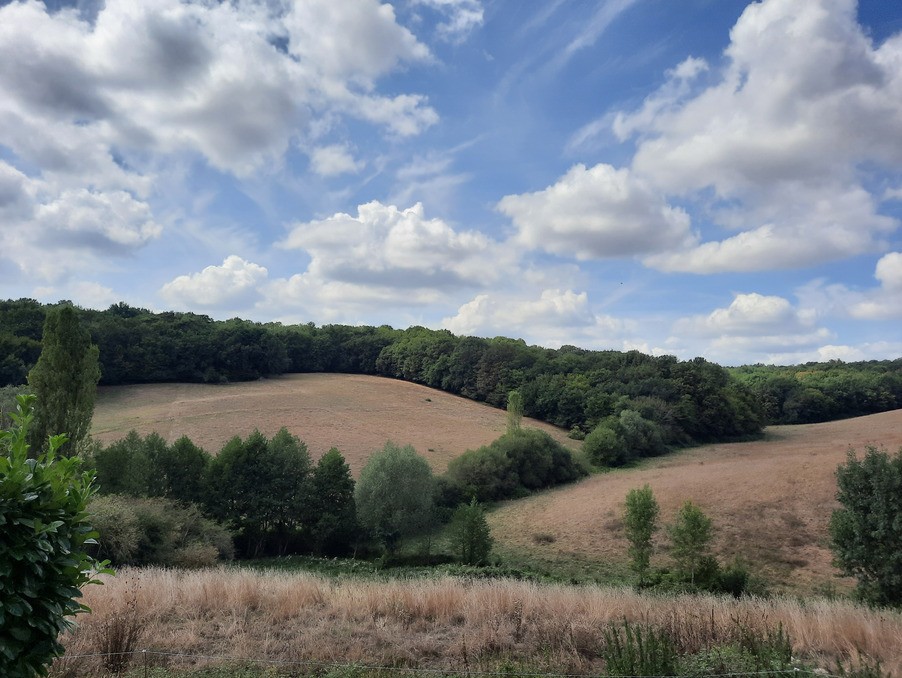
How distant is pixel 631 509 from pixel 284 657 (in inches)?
879

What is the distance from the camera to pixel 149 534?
2306 centimetres

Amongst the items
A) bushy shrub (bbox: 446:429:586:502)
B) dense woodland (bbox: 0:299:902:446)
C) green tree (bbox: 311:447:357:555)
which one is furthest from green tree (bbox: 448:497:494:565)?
dense woodland (bbox: 0:299:902:446)

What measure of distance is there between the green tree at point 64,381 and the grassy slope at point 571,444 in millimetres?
22459

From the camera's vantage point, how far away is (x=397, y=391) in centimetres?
8325

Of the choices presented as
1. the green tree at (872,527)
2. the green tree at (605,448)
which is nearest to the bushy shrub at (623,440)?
the green tree at (605,448)

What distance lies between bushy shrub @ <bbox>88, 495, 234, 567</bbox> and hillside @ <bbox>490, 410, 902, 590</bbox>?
1800 centimetres

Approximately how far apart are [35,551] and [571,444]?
63711mm

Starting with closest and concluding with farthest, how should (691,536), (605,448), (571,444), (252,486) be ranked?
(691,536) < (252,486) < (605,448) < (571,444)

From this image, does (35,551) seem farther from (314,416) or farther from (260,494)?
(314,416)

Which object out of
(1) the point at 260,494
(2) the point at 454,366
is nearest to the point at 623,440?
(2) the point at 454,366

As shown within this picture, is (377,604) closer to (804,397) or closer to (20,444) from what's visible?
(20,444)

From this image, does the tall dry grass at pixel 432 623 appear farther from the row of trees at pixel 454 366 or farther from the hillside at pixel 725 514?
the row of trees at pixel 454 366

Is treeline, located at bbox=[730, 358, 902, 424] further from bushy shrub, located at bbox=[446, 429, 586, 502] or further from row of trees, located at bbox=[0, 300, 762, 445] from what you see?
bushy shrub, located at bbox=[446, 429, 586, 502]

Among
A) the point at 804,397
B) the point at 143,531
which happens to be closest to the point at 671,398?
the point at 804,397
